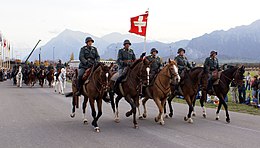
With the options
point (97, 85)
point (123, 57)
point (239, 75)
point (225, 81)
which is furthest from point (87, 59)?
point (239, 75)

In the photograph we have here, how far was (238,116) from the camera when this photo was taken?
13.4m

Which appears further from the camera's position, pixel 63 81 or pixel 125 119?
pixel 63 81

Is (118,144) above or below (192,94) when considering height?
below

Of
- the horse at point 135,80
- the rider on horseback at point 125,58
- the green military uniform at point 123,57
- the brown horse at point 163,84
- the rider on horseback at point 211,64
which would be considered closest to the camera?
the horse at point 135,80

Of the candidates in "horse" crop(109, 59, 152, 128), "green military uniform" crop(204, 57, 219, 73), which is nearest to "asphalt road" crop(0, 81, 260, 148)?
"horse" crop(109, 59, 152, 128)

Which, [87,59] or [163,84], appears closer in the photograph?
[87,59]

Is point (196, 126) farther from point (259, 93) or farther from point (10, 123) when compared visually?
point (259, 93)

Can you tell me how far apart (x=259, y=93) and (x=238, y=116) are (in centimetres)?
494

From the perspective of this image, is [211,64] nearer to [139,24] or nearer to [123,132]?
[123,132]

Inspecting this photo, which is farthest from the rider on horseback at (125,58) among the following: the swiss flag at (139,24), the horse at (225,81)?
the swiss flag at (139,24)

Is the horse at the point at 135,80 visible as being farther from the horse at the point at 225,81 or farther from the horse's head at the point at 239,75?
the horse's head at the point at 239,75

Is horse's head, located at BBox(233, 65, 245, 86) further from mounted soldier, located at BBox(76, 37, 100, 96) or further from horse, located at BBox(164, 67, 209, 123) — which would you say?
mounted soldier, located at BBox(76, 37, 100, 96)

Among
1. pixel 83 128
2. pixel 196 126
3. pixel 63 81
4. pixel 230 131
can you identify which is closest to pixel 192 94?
pixel 196 126

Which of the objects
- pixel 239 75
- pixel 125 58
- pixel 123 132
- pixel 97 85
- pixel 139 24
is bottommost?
pixel 123 132
